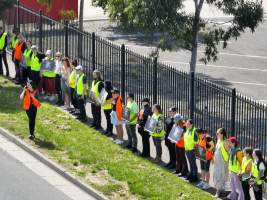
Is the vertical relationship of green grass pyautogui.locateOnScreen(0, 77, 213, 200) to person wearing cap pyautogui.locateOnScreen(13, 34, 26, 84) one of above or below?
below

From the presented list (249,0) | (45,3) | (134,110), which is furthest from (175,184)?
(45,3)

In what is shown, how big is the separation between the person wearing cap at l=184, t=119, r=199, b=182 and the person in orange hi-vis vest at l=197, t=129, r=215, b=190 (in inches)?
5.8

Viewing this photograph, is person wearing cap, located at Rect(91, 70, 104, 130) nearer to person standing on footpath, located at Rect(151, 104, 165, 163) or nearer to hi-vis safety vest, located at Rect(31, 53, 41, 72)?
person standing on footpath, located at Rect(151, 104, 165, 163)

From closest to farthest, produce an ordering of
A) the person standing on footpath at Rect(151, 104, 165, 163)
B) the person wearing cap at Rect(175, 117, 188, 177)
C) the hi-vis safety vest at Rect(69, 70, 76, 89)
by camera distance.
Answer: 1. the person wearing cap at Rect(175, 117, 188, 177)
2. the person standing on footpath at Rect(151, 104, 165, 163)
3. the hi-vis safety vest at Rect(69, 70, 76, 89)

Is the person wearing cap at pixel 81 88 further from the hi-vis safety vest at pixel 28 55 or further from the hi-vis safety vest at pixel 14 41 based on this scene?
the hi-vis safety vest at pixel 14 41

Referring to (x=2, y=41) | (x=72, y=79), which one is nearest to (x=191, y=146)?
(x=72, y=79)

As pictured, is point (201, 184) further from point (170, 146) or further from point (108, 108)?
point (108, 108)

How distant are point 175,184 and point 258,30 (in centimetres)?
2459

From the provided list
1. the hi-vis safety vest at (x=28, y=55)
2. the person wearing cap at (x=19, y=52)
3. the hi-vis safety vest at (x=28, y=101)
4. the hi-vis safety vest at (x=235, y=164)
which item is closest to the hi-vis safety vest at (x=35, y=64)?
the hi-vis safety vest at (x=28, y=55)

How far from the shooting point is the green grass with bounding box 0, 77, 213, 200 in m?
26.0

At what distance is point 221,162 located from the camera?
2623 centimetres

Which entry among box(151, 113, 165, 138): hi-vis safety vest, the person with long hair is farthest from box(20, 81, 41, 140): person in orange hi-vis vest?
the person with long hair

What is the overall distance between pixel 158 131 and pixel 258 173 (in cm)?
401

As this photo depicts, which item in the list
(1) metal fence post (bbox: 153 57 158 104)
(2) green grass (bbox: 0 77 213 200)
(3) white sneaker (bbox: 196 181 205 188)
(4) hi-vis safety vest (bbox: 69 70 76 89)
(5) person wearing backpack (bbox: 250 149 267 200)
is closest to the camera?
(5) person wearing backpack (bbox: 250 149 267 200)
